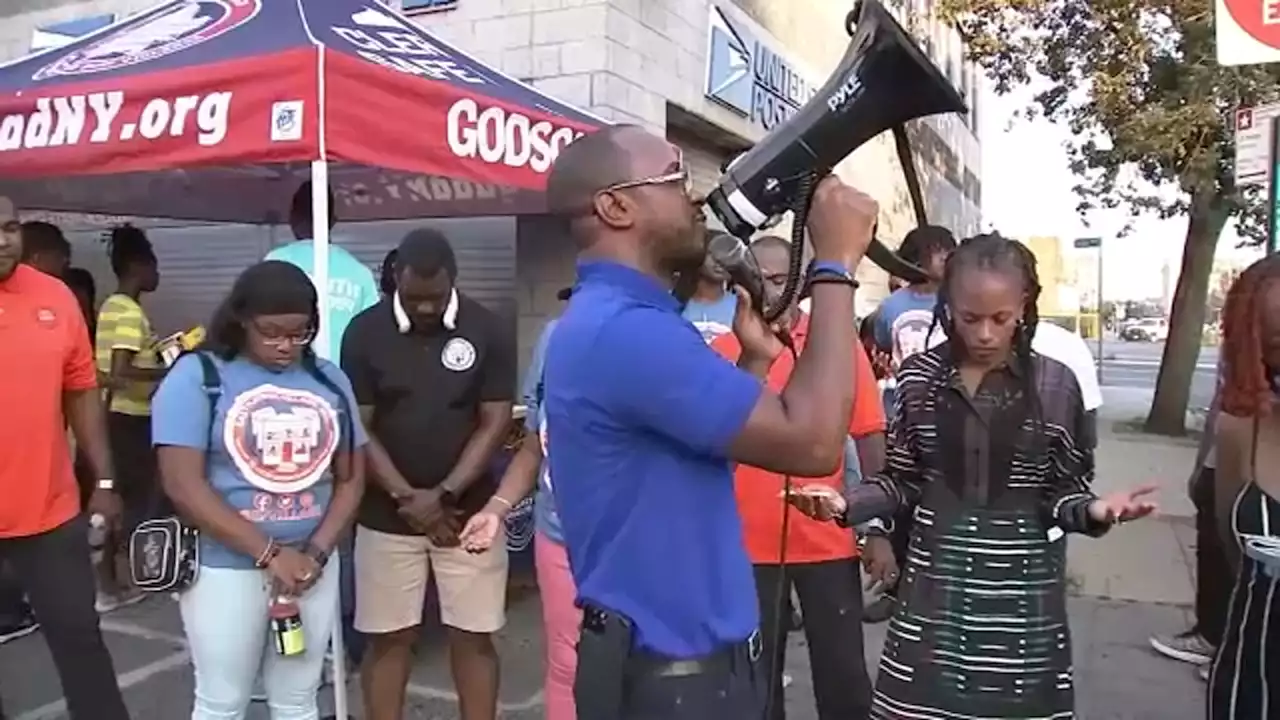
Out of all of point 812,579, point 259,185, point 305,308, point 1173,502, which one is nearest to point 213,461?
point 305,308

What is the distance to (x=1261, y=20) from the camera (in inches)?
160

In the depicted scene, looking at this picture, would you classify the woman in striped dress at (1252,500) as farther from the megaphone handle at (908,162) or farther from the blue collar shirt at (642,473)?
the blue collar shirt at (642,473)

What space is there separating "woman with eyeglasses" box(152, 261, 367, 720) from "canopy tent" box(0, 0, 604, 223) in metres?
0.87

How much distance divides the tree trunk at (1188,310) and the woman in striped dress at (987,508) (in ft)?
34.8

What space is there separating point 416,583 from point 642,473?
2.22 meters

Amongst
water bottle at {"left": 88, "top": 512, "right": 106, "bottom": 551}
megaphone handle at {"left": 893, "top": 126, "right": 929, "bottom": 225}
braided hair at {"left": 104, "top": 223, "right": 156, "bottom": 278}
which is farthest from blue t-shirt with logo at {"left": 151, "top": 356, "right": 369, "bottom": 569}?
braided hair at {"left": 104, "top": 223, "right": 156, "bottom": 278}

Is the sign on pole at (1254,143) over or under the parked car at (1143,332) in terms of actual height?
over

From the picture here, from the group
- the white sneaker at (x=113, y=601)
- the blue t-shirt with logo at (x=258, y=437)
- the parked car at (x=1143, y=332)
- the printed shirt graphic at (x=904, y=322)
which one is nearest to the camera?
the blue t-shirt with logo at (x=258, y=437)

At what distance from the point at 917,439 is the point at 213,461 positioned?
1848mm

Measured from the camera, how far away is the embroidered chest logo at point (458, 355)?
3824mm

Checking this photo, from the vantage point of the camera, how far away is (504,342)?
3979mm

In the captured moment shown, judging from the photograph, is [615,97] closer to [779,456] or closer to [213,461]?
[213,461]

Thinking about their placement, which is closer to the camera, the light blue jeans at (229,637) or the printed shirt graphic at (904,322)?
the light blue jeans at (229,637)

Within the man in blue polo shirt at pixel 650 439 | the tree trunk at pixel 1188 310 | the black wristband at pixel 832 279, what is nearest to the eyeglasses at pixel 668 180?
the man in blue polo shirt at pixel 650 439
